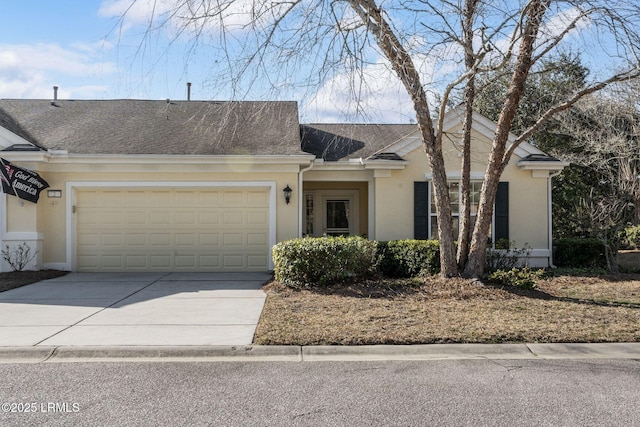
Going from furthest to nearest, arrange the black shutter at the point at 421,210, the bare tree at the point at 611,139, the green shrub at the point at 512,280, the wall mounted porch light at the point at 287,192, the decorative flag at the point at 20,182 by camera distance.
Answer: the bare tree at the point at 611,139 → the black shutter at the point at 421,210 → the wall mounted porch light at the point at 287,192 → the decorative flag at the point at 20,182 → the green shrub at the point at 512,280

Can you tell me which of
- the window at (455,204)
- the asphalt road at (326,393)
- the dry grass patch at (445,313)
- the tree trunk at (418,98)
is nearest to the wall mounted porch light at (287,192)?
the dry grass patch at (445,313)

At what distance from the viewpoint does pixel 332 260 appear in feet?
33.3

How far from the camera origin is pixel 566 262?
13.8m

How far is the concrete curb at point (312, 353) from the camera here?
593cm

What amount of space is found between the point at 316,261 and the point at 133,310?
11.6 feet

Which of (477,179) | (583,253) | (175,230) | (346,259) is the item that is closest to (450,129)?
(477,179)

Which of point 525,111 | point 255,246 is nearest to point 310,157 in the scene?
point 255,246

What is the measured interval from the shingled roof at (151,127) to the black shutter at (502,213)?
540 centimetres

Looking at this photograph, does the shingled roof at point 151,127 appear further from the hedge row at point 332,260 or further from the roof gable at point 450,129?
the hedge row at point 332,260

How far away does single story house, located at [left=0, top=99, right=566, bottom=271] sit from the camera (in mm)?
12719

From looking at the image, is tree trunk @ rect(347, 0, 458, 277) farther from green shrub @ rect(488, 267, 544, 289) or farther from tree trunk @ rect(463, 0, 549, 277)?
green shrub @ rect(488, 267, 544, 289)

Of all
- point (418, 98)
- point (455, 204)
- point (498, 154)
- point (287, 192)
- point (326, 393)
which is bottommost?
point (326, 393)

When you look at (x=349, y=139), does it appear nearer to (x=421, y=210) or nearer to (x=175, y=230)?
(x=421, y=210)

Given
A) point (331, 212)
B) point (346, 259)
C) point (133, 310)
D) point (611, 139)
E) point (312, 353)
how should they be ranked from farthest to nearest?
1. point (611, 139)
2. point (331, 212)
3. point (346, 259)
4. point (133, 310)
5. point (312, 353)
